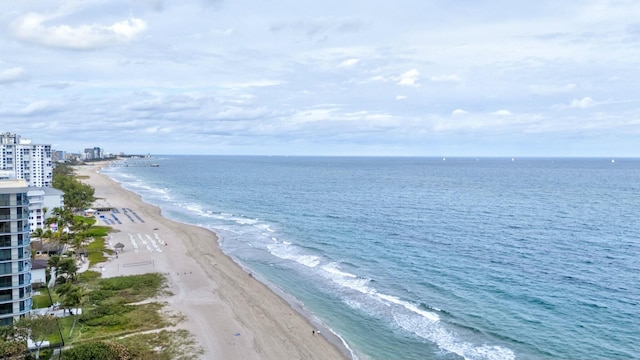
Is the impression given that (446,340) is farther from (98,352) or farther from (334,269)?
(98,352)

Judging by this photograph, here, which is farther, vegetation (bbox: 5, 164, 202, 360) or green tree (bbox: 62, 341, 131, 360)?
vegetation (bbox: 5, 164, 202, 360)

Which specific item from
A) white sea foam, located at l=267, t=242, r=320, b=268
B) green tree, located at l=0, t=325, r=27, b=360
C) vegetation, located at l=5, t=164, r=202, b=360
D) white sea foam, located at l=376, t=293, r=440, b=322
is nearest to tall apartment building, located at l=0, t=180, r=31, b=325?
vegetation, located at l=5, t=164, r=202, b=360

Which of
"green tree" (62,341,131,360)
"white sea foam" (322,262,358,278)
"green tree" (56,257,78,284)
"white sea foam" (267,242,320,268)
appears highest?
"green tree" (56,257,78,284)

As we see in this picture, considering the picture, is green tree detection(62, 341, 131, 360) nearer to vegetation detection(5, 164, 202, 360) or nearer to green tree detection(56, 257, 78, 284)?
vegetation detection(5, 164, 202, 360)

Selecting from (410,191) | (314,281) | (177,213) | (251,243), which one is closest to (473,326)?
(314,281)

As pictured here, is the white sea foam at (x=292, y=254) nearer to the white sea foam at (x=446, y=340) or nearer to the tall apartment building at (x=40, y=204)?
the white sea foam at (x=446, y=340)

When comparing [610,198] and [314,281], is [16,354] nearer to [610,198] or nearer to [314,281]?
[314,281]
